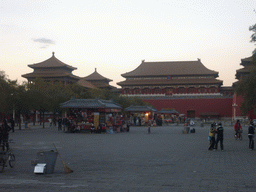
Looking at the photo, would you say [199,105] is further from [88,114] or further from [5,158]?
Result: [5,158]

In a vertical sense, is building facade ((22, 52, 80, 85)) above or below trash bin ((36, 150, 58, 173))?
above

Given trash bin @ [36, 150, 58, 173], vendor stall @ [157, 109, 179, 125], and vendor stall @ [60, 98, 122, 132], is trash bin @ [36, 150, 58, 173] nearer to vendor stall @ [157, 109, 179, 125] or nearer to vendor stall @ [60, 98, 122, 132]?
vendor stall @ [60, 98, 122, 132]

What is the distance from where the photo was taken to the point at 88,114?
35094 mm

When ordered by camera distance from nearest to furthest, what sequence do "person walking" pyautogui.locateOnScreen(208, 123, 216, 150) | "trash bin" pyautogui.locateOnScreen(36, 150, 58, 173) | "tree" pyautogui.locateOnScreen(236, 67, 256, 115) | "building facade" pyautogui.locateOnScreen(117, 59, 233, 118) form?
"trash bin" pyautogui.locateOnScreen(36, 150, 58, 173)
"person walking" pyautogui.locateOnScreen(208, 123, 216, 150)
"tree" pyautogui.locateOnScreen(236, 67, 256, 115)
"building facade" pyautogui.locateOnScreen(117, 59, 233, 118)

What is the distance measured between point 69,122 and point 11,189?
26077 millimetres

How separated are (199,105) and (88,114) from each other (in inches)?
1766

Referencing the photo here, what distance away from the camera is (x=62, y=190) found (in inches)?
327

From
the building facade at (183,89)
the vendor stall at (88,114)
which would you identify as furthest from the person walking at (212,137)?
the building facade at (183,89)

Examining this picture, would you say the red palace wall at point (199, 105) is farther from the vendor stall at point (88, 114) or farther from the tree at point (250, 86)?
the tree at point (250, 86)

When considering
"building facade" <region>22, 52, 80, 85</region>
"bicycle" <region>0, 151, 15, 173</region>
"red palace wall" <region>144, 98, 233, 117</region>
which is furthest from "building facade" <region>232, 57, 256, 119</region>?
"bicycle" <region>0, 151, 15, 173</region>

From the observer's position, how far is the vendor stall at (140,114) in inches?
2033

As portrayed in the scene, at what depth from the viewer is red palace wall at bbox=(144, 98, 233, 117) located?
74.6 metres

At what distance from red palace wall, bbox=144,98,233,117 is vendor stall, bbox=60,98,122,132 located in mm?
42458

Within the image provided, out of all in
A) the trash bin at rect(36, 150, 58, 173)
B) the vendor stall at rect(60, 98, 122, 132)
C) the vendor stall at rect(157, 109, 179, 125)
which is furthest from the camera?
the vendor stall at rect(157, 109, 179, 125)
